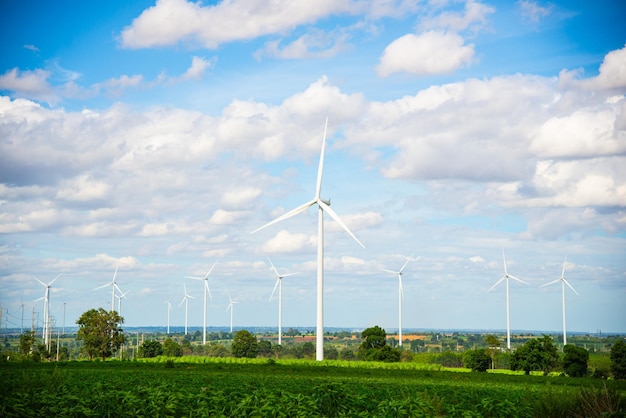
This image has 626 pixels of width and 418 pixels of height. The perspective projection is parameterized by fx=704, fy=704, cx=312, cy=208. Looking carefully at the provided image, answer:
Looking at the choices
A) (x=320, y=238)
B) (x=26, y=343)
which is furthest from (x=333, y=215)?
(x=26, y=343)

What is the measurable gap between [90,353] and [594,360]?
86901mm

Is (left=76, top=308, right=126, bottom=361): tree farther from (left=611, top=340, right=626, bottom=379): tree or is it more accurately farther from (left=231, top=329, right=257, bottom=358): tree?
(left=611, top=340, right=626, bottom=379): tree

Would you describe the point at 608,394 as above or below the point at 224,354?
above

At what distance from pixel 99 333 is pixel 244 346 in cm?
2673

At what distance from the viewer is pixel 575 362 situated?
3775 inches

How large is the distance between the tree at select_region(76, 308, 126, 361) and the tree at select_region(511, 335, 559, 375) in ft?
193

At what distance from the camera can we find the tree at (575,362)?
9475cm

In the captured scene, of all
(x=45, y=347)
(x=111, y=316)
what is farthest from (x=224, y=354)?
(x=111, y=316)

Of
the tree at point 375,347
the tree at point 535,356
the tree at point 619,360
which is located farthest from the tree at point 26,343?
the tree at point 619,360

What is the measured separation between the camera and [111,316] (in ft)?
356

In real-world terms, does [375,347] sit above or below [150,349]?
above

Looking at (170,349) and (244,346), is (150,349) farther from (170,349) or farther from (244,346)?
(244,346)

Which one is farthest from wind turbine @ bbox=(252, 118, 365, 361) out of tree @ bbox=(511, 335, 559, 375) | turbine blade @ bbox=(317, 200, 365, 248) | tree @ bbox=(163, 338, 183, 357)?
tree @ bbox=(163, 338, 183, 357)

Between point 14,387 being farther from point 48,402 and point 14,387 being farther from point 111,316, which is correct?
point 111,316
